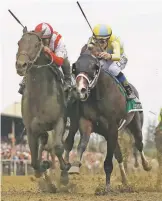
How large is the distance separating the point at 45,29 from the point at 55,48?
0.43 meters

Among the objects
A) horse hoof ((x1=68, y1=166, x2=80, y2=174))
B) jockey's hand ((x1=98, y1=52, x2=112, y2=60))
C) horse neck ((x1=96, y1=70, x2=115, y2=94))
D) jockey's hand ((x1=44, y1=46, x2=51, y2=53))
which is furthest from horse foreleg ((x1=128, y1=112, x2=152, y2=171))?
jockey's hand ((x1=44, y1=46, x2=51, y2=53))

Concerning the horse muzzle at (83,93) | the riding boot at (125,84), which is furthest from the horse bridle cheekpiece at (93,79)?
the riding boot at (125,84)

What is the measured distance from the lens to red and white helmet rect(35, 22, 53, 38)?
34.6 feet

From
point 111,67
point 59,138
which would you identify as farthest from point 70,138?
point 111,67

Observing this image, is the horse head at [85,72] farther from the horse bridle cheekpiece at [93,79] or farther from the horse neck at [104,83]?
the horse neck at [104,83]

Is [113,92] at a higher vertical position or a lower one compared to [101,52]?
lower

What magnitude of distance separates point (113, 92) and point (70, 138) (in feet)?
4.29

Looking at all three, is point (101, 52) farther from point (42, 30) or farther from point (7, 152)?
point (7, 152)

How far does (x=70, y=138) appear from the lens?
11.7m

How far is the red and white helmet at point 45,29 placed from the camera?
415 inches

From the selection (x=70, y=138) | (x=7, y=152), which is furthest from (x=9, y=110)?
(x=70, y=138)

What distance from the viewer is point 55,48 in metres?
10.8

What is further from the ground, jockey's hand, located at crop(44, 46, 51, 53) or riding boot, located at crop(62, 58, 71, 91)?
jockey's hand, located at crop(44, 46, 51, 53)

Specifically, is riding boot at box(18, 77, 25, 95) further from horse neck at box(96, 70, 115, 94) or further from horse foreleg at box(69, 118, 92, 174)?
horse neck at box(96, 70, 115, 94)
